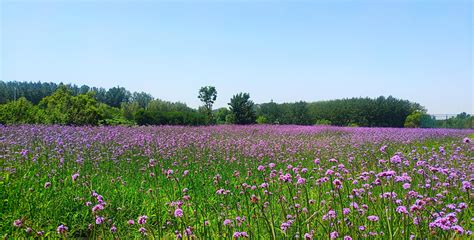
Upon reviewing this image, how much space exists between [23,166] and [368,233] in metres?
6.15

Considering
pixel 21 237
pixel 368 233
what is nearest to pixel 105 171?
pixel 21 237

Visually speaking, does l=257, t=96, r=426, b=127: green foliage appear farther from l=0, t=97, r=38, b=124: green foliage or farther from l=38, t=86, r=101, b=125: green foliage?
l=0, t=97, r=38, b=124: green foliage

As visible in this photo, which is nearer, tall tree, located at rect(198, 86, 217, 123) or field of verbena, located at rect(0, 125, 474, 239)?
field of verbena, located at rect(0, 125, 474, 239)

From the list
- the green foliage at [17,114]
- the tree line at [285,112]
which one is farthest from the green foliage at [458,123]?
the green foliage at [17,114]

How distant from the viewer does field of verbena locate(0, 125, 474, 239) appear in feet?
10.00

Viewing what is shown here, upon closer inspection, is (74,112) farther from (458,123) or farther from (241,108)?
(458,123)

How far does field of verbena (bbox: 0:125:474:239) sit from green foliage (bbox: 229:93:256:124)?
18.7 m

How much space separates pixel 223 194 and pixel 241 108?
25.3 metres

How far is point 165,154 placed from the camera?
870cm

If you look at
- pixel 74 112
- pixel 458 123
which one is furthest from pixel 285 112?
pixel 74 112

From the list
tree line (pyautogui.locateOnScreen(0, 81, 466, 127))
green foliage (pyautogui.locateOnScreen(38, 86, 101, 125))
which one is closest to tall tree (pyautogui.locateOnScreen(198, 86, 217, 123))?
tree line (pyautogui.locateOnScreen(0, 81, 466, 127))

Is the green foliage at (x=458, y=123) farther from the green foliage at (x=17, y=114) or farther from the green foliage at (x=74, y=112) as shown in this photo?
the green foliage at (x=17, y=114)

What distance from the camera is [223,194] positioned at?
4.22m

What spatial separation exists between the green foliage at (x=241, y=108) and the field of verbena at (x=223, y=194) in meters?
18.7
